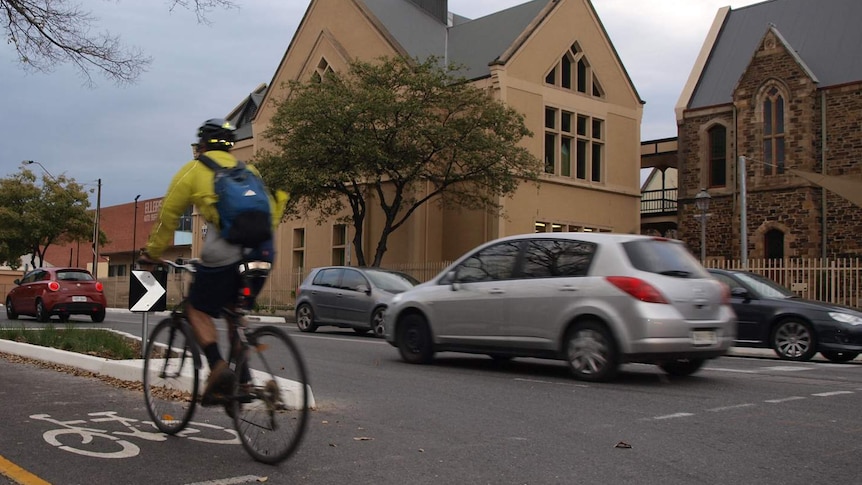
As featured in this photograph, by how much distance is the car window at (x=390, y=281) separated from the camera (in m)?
17.6

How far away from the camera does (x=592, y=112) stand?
32438 millimetres

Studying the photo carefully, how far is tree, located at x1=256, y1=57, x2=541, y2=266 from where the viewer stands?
25.5 metres

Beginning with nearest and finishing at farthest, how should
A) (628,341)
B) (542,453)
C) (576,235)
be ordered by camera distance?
(542,453) < (628,341) < (576,235)

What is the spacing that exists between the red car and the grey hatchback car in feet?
20.7

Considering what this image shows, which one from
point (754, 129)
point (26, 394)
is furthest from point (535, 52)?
point (26, 394)

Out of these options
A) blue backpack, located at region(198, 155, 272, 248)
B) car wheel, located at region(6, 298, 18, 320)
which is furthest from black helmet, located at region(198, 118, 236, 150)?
car wheel, located at region(6, 298, 18, 320)

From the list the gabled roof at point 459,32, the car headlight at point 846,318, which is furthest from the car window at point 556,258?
the gabled roof at point 459,32

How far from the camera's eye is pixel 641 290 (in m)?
8.96

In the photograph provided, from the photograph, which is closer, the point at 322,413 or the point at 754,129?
the point at 322,413

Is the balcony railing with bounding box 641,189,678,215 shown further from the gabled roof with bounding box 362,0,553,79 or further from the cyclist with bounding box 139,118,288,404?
the cyclist with bounding box 139,118,288,404

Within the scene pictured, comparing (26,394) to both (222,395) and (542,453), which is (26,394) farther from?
(542,453)

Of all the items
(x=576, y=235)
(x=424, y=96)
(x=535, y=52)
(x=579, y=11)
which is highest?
(x=579, y=11)

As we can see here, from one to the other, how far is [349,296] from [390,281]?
919 mm

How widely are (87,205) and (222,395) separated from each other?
54.3 metres
